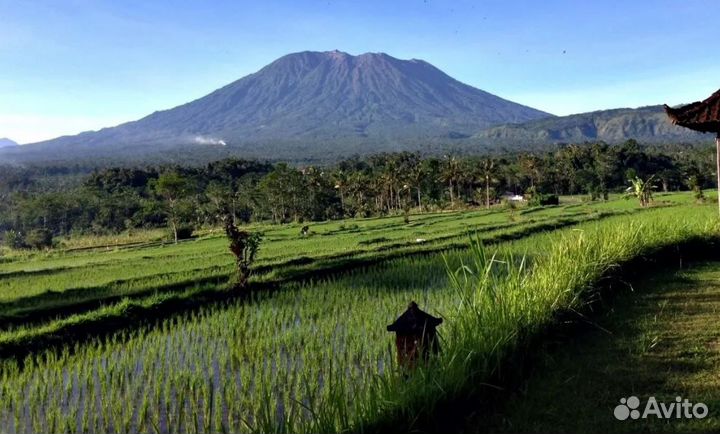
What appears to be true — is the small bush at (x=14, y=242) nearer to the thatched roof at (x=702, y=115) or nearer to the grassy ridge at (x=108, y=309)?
the grassy ridge at (x=108, y=309)

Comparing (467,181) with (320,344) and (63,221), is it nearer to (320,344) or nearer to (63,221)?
(63,221)

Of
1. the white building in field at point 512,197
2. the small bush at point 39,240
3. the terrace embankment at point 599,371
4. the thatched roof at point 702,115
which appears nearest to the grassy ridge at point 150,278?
the thatched roof at point 702,115

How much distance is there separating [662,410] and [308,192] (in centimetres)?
4815

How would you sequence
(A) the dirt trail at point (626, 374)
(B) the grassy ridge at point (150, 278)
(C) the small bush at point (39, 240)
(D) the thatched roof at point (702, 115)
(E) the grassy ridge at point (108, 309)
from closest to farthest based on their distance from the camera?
(A) the dirt trail at point (626, 374) → (E) the grassy ridge at point (108, 309) → (D) the thatched roof at point (702, 115) → (B) the grassy ridge at point (150, 278) → (C) the small bush at point (39, 240)

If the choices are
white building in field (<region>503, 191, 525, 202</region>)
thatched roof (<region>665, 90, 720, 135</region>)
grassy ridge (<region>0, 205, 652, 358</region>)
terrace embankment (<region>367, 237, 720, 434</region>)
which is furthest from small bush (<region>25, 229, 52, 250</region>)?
terrace embankment (<region>367, 237, 720, 434</region>)

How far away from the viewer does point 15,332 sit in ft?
26.8

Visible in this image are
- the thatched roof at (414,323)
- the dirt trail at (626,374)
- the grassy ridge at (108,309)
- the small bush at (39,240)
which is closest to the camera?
the dirt trail at (626,374)

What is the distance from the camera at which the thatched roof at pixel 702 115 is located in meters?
9.49

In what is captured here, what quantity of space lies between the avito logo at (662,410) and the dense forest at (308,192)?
3345cm

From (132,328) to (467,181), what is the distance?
49.8 m

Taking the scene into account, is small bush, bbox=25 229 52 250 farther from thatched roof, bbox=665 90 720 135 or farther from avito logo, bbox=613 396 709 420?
avito logo, bbox=613 396 709 420

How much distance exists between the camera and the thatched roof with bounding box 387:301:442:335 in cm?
470

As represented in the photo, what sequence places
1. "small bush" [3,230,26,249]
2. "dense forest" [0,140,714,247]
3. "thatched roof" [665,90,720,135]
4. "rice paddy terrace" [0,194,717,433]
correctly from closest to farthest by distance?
"rice paddy terrace" [0,194,717,433] < "thatched roof" [665,90,720,135] < "small bush" [3,230,26,249] < "dense forest" [0,140,714,247]

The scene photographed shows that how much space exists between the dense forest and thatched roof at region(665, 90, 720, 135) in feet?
99.5
